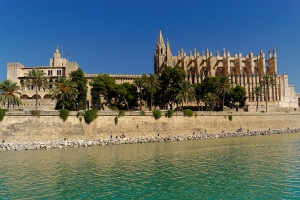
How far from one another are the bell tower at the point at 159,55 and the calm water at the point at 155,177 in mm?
61118

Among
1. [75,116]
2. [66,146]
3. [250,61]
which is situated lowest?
[66,146]

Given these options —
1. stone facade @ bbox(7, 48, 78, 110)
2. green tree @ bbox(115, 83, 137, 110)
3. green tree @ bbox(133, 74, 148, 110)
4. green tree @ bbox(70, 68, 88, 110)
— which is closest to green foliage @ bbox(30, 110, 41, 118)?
green tree @ bbox(70, 68, 88, 110)

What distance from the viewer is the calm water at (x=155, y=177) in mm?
12031

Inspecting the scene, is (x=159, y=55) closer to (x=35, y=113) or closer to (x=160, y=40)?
(x=160, y=40)

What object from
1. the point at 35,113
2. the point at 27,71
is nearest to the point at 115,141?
the point at 35,113

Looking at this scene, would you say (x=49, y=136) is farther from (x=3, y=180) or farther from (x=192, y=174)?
(x=192, y=174)

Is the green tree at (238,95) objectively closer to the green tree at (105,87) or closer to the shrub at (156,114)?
the green tree at (105,87)

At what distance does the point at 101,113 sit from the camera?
3744 centimetres

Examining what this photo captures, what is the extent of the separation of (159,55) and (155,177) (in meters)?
68.8

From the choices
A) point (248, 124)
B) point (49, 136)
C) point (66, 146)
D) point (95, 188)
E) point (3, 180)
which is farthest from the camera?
point (248, 124)

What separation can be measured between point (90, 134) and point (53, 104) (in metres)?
18.2

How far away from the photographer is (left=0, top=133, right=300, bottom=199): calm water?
39.5ft

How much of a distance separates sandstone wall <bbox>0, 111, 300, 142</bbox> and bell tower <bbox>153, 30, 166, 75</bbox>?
38.5 metres

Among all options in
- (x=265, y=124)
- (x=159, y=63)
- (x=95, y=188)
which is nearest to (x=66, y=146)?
(x=95, y=188)
